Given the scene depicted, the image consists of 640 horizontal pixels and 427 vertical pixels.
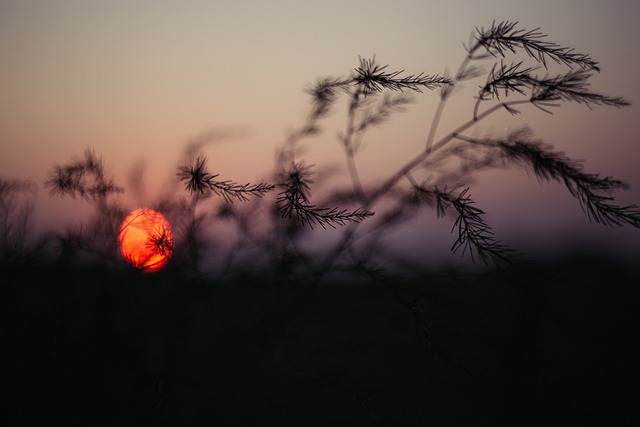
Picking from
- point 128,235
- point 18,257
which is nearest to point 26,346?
point 18,257

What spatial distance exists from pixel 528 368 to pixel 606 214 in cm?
135

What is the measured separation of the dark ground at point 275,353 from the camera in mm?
1636

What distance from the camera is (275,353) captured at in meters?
1.80

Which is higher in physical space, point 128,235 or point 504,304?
point 128,235

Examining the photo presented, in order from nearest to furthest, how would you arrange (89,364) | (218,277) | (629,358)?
1. (89,364)
2. (218,277)
3. (629,358)

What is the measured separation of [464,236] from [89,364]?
116cm

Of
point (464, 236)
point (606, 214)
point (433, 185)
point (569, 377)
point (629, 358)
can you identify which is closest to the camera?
point (606, 214)

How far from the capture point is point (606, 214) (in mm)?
1068

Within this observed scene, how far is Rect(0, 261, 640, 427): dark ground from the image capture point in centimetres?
164

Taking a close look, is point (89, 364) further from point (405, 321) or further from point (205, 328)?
point (405, 321)

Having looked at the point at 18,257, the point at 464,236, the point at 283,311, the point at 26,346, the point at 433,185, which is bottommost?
the point at 26,346

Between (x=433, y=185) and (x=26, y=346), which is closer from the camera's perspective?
(x=433, y=185)

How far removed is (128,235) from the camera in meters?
1.80

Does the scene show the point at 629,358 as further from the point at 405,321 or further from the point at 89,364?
the point at 89,364
